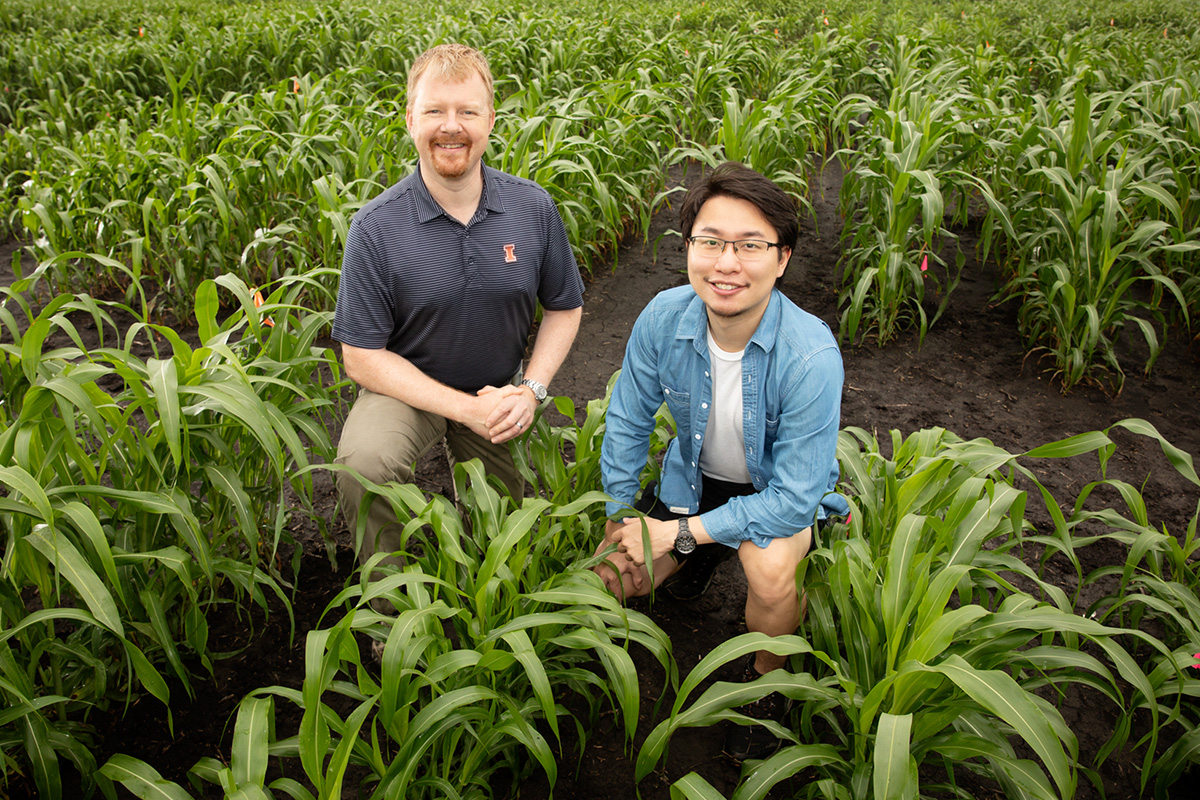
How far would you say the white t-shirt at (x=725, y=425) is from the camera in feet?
5.41

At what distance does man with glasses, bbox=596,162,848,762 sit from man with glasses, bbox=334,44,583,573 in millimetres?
351

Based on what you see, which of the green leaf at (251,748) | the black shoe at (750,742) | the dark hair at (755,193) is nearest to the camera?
the green leaf at (251,748)

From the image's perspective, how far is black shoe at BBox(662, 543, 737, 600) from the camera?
193 cm

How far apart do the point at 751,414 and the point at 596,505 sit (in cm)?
52

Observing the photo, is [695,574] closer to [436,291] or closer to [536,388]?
[536,388]

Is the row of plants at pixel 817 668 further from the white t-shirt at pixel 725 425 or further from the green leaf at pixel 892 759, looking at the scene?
the white t-shirt at pixel 725 425

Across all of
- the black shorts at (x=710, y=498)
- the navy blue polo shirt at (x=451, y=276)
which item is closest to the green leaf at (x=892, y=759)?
the black shorts at (x=710, y=498)

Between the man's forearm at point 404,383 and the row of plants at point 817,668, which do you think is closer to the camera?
the row of plants at point 817,668

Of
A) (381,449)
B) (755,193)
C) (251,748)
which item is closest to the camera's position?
(251,748)

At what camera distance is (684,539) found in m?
1.66

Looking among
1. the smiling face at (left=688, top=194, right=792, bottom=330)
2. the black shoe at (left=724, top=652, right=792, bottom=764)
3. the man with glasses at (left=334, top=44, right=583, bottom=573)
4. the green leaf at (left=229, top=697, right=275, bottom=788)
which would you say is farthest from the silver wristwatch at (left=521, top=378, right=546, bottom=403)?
the green leaf at (left=229, top=697, right=275, bottom=788)

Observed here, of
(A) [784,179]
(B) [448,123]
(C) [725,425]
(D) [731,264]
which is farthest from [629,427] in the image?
(A) [784,179]

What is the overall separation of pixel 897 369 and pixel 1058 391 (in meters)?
0.61

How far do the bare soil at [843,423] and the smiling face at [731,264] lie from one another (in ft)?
3.08
